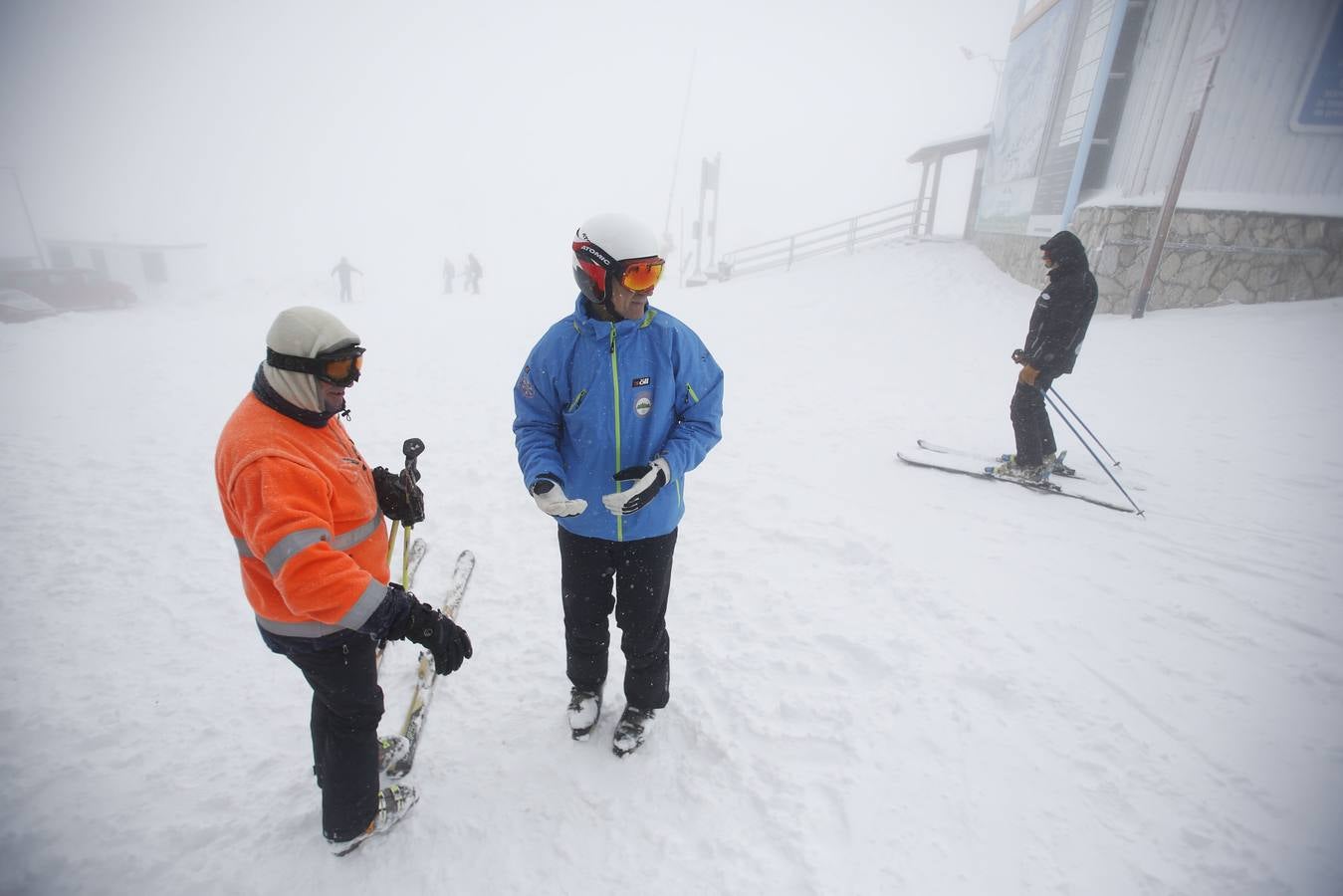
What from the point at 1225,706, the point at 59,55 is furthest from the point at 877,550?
the point at 59,55

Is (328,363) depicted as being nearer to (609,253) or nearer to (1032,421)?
(609,253)

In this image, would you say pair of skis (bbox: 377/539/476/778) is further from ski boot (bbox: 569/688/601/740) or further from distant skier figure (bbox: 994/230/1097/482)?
distant skier figure (bbox: 994/230/1097/482)

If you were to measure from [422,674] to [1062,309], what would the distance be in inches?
223

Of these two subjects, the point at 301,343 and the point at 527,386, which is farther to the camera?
the point at 527,386

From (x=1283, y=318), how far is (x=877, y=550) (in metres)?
9.75

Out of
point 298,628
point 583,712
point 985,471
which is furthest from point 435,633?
point 985,471

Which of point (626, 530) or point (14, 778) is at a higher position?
point (626, 530)

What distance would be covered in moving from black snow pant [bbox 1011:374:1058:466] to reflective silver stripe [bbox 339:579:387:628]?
207 inches

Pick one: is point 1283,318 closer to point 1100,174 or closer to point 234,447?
point 1100,174

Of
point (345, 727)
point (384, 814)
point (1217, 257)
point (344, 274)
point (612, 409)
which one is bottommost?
point (384, 814)

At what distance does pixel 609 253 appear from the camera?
2021 millimetres

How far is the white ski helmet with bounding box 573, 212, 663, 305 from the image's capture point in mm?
2023

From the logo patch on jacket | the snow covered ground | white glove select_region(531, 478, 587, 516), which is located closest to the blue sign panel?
the snow covered ground

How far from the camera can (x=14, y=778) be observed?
236 cm
